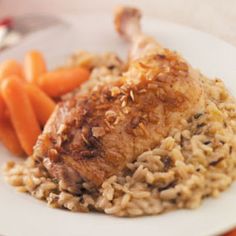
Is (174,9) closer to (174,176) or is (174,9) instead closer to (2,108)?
(2,108)

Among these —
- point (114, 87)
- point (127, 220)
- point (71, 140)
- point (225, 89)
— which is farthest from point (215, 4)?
point (127, 220)

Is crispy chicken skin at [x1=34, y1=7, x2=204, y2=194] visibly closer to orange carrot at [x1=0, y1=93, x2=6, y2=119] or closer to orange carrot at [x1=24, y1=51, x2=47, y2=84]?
orange carrot at [x1=0, y1=93, x2=6, y2=119]

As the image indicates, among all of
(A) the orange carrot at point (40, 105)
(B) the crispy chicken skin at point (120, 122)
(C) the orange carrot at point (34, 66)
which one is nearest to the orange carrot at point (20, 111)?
(A) the orange carrot at point (40, 105)

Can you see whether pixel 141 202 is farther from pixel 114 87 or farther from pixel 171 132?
pixel 114 87

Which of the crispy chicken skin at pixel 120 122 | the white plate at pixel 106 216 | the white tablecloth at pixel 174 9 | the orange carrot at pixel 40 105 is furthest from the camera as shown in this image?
the white tablecloth at pixel 174 9

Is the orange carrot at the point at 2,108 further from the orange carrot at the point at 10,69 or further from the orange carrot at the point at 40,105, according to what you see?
the orange carrot at the point at 10,69

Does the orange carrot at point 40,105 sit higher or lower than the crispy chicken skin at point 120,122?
lower
